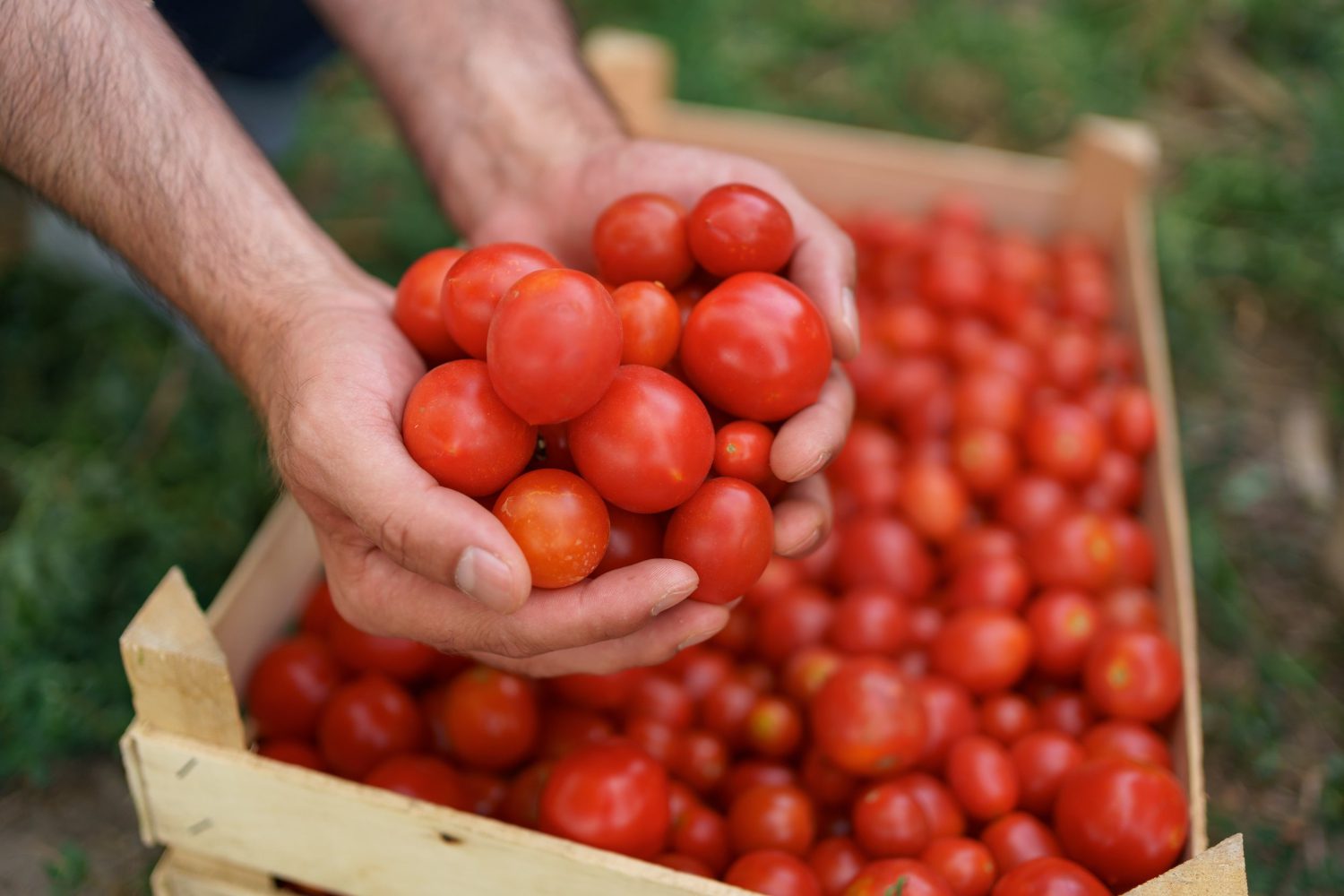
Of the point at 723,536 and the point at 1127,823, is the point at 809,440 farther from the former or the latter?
the point at 1127,823

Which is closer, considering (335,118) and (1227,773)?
(1227,773)

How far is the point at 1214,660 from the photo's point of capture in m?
2.72

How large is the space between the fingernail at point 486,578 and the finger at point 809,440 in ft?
1.49

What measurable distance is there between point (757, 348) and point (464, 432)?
17.2 inches

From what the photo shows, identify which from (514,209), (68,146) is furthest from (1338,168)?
(68,146)

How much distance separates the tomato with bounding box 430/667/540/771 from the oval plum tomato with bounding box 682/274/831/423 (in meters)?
0.63

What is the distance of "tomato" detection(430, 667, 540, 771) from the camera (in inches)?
75.8

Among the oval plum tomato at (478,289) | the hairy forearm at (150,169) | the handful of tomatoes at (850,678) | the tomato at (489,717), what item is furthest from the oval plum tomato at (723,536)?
the hairy forearm at (150,169)

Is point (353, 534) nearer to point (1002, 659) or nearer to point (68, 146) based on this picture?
point (68, 146)

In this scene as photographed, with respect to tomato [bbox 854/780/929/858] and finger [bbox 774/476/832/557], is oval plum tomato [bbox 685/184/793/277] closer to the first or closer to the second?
finger [bbox 774/476/832/557]

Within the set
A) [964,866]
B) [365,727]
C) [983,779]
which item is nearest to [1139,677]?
[983,779]

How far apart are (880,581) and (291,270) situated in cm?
128

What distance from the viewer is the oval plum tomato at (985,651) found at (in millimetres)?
2139

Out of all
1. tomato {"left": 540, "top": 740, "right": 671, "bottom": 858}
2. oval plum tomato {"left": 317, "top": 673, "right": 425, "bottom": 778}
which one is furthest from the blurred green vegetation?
tomato {"left": 540, "top": 740, "right": 671, "bottom": 858}
